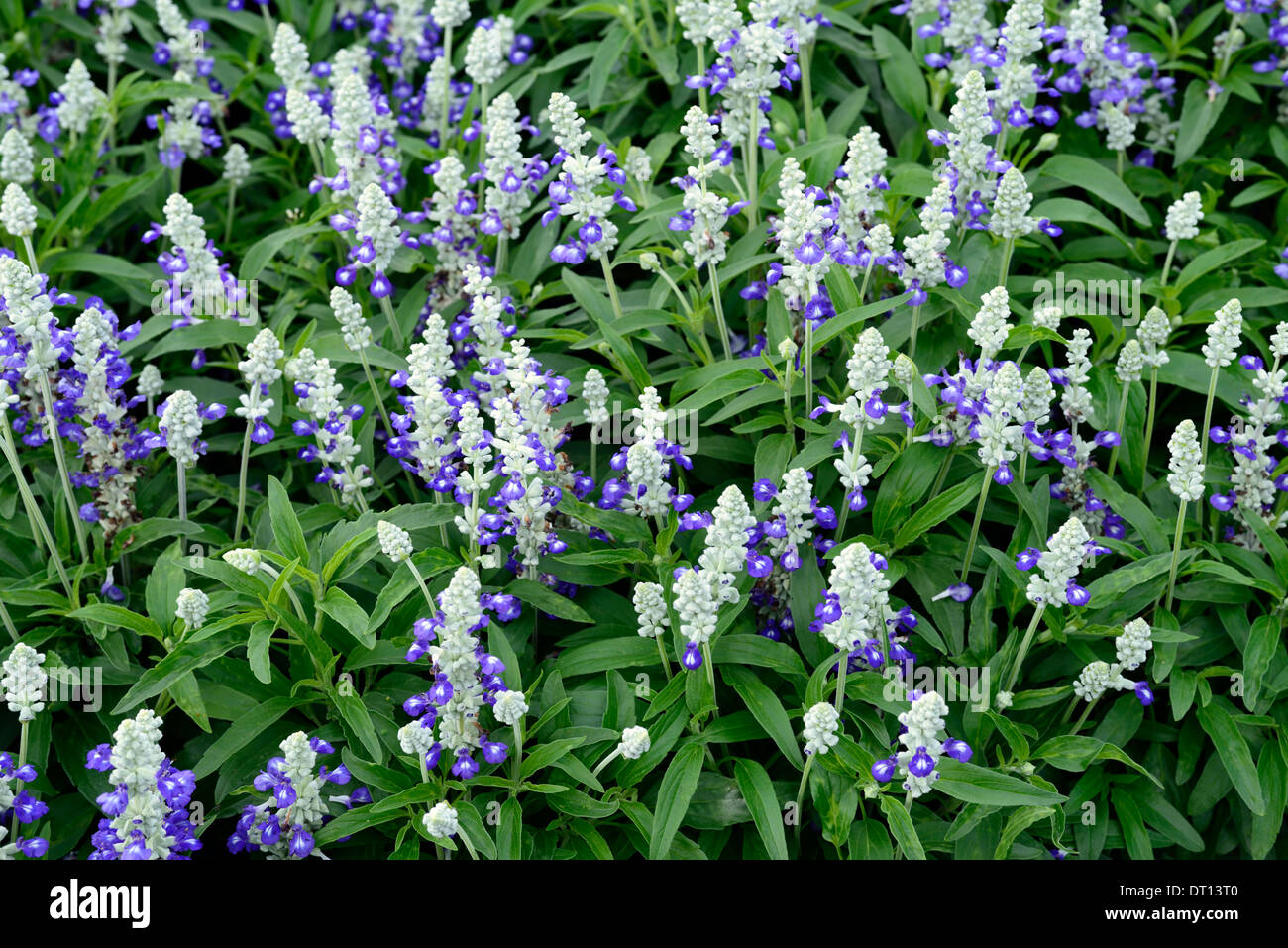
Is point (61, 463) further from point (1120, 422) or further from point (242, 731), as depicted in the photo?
point (1120, 422)

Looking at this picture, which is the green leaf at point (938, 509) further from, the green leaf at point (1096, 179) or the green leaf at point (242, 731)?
the green leaf at point (242, 731)

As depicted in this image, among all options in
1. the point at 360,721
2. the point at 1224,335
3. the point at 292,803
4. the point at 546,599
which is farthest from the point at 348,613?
the point at 1224,335

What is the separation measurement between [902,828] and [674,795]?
769 mm

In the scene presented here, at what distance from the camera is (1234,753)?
4.72 metres

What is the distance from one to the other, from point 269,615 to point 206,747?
0.74 metres

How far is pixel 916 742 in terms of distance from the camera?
4051 millimetres

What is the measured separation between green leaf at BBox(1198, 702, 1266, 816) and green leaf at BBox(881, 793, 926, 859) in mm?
1243

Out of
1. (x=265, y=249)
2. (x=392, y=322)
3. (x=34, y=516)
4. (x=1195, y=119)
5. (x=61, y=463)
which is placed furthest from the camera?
(x=1195, y=119)

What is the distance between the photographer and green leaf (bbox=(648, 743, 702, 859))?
14.1 feet

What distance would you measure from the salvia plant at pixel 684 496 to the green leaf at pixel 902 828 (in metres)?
0.01

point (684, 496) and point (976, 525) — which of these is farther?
point (976, 525)

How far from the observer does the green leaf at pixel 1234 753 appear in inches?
182

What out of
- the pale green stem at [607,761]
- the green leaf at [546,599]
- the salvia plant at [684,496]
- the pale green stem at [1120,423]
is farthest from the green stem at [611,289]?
the pale green stem at [1120,423]

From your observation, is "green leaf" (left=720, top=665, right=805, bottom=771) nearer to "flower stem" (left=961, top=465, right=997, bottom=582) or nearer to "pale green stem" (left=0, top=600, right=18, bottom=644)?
"flower stem" (left=961, top=465, right=997, bottom=582)
